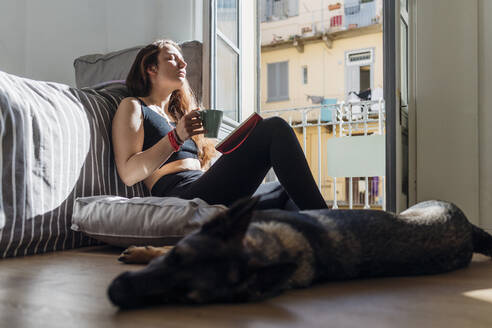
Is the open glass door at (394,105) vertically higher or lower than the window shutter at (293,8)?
lower

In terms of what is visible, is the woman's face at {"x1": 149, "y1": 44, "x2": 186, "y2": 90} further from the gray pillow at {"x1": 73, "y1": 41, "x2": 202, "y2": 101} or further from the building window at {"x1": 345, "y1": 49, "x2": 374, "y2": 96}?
the building window at {"x1": 345, "y1": 49, "x2": 374, "y2": 96}

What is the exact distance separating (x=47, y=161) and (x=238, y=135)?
26.2 inches

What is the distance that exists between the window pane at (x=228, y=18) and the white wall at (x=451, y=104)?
120 cm

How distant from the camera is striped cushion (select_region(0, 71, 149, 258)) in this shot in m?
1.22

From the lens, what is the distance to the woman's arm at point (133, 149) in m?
1.56

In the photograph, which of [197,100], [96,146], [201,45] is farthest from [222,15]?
[96,146]

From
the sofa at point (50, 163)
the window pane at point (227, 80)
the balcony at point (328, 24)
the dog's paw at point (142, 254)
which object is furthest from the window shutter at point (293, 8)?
the dog's paw at point (142, 254)

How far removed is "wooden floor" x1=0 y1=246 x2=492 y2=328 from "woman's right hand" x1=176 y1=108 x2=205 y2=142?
2.23 ft

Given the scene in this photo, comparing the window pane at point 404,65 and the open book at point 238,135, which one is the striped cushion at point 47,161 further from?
the window pane at point 404,65

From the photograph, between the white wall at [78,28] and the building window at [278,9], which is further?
the building window at [278,9]

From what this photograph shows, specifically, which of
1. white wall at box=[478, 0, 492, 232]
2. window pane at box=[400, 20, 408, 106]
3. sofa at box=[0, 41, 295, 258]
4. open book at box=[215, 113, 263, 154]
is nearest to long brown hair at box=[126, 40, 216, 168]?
sofa at box=[0, 41, 295, 258]

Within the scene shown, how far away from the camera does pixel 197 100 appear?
239 cm

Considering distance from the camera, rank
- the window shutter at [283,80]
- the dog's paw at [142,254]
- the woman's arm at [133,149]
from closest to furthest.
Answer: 1. the dog's paw at [142,254]
2. the woman's arm at [133,149]
3. the window shutter at [283,80]

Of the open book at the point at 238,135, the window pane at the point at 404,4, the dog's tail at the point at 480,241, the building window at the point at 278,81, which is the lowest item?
the dog's tail at the point at 480,241
